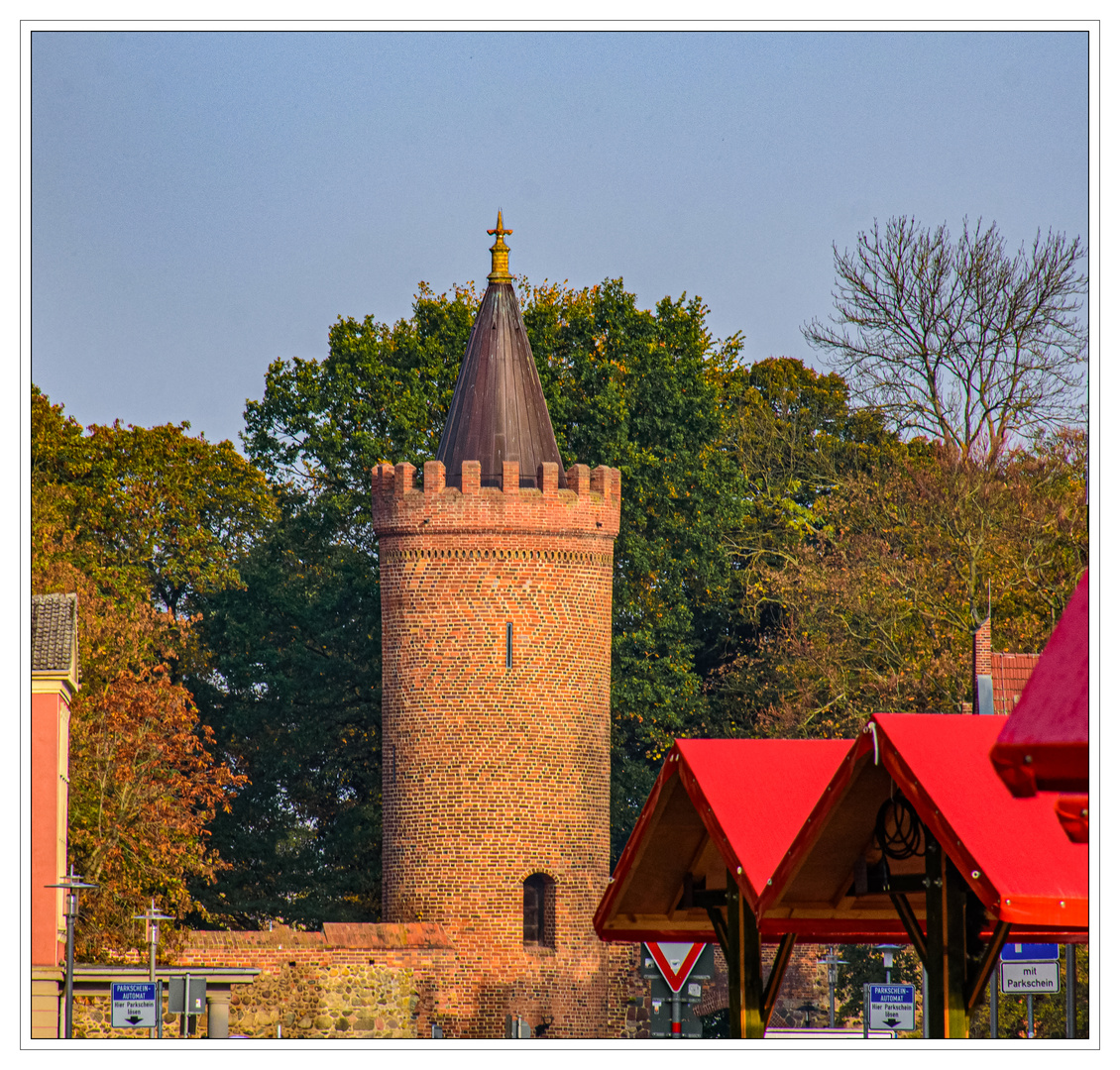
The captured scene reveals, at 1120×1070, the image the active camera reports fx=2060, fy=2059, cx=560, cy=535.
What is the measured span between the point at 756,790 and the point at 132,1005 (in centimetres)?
972

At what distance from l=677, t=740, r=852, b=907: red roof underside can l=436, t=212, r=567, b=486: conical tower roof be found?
75.7 ft

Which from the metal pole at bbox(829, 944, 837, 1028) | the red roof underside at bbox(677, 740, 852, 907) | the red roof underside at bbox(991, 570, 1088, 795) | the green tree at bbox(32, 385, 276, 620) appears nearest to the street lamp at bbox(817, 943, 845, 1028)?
the metal pole at bbox(829, 944, 837, 1028)

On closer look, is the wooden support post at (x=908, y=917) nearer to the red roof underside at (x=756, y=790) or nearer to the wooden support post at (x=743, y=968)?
the red roof underside at (x=756, y=790)

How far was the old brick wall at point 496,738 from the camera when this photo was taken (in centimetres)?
3456

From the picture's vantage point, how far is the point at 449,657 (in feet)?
115

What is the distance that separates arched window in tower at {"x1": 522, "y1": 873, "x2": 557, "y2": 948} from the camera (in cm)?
3509

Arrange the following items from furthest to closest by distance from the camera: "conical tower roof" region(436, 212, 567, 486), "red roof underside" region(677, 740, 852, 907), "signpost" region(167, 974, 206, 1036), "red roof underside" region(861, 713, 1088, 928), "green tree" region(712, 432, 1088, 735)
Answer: "conical tower roof" region(436, 212, 567, 486)
"green tree" region(712, 432, 1088, 735)
"signpost" region(167, 974, 206, 1036)
"red roof underside" region(677, 740, 852, 907)
"red roof underside" region(861, 713, 1088, 928)

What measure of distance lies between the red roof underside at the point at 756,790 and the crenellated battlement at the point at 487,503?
22.4 metres

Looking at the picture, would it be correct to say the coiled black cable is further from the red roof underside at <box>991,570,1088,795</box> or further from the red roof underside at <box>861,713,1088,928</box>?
the red roof underside at <box>991,570,1088,795</box>

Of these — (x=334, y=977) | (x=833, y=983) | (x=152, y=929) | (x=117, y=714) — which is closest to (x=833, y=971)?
(x=833, y=983)

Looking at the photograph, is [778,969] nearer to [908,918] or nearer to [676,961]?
[676,961]
